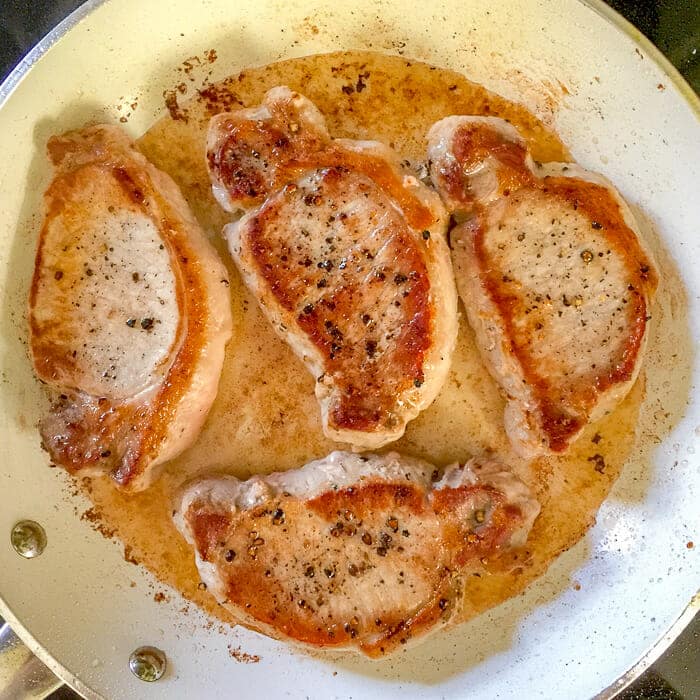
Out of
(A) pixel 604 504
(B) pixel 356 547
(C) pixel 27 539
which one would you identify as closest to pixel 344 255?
(B) pixel 356 547

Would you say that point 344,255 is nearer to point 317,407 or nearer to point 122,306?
point 317,407

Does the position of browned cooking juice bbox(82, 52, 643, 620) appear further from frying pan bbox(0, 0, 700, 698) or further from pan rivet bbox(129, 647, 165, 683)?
pan rivet bbox(129, 647, 165, 683)

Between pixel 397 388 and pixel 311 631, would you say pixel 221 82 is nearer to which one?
pixel 397 388

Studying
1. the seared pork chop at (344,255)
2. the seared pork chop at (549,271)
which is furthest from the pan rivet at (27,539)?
the seared pork chop at (549,271)

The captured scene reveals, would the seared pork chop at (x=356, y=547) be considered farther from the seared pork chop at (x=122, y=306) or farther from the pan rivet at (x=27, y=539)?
the pan rivet at (x=27, y=539)

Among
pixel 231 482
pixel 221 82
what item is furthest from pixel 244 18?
pixel 231 482

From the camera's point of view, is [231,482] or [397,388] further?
[231,482]
